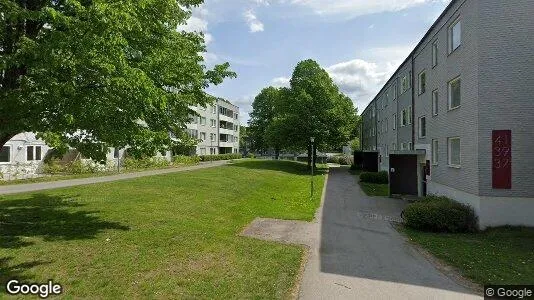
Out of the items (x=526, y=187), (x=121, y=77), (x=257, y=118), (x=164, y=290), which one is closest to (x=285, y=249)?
(x=164, y=290)

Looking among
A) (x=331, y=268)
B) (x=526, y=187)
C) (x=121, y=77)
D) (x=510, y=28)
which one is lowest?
(x=331, y=268)

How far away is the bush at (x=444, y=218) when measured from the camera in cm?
1382

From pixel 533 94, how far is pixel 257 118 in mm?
72063

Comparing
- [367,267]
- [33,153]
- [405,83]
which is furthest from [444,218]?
[33,153]

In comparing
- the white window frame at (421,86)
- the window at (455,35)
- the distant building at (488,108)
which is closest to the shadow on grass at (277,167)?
the white window frame at (421,86)

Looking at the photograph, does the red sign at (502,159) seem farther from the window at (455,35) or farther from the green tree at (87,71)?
the green tree at (87,71)

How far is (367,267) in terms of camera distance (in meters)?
9.41

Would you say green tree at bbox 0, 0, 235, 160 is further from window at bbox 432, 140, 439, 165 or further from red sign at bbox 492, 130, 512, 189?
window at bbox 432, 140, 439, 165

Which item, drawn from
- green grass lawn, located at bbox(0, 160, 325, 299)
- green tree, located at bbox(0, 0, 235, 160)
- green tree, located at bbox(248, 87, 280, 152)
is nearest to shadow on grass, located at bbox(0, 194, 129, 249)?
green grass lawn, located at bbox(0, 160, 325, 299)

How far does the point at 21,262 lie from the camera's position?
27.8 ft

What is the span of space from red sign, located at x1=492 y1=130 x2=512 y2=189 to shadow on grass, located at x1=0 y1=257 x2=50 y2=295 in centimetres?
1437

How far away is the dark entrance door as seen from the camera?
2441cm

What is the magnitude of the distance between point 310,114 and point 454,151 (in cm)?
2832

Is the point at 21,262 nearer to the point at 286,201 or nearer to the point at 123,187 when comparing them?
the point at 123,187
